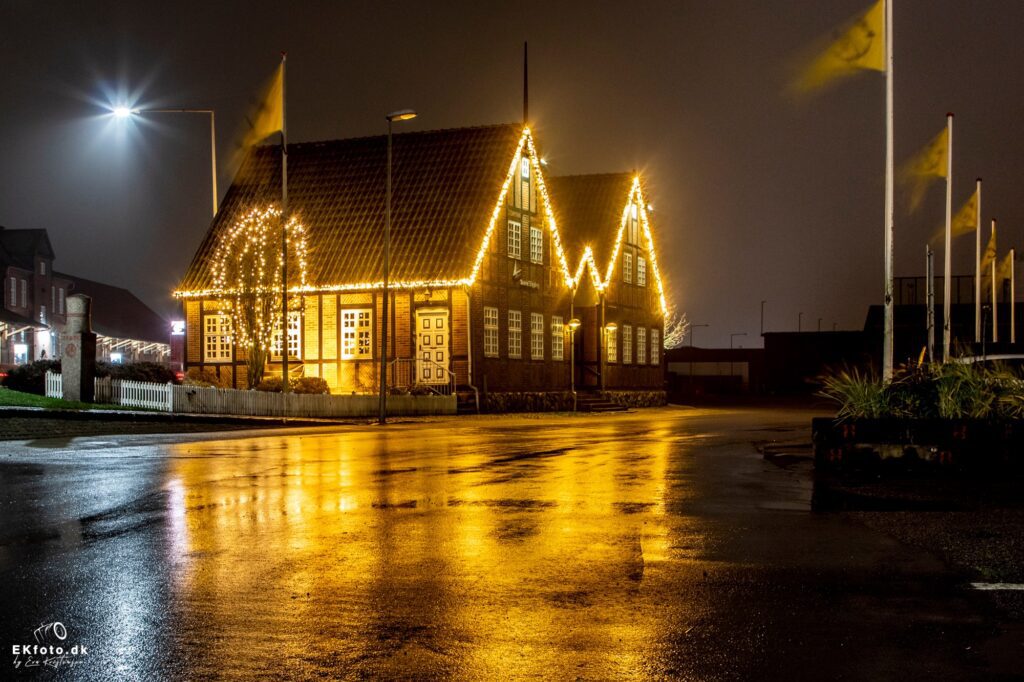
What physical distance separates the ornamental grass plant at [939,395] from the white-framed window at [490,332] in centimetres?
2530

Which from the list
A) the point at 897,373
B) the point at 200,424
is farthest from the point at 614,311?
the point at 897,373

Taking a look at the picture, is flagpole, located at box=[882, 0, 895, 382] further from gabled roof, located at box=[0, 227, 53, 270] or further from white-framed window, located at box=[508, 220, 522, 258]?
gabled roof, located at box=[0, 227, 53, 270]

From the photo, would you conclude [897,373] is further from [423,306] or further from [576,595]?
[423,306]

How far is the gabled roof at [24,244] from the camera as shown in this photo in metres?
78.8

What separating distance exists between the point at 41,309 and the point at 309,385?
52.2 meters

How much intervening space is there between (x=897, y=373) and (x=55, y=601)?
14.2 meters

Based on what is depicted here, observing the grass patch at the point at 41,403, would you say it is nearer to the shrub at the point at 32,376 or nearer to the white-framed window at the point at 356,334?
the shrub at the point at 32,376

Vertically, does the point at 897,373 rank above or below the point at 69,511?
above

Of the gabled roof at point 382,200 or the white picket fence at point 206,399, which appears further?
the gabled roof at point 382,200

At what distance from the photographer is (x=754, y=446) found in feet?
70.7

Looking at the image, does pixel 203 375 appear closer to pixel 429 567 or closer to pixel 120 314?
pixel 429 567

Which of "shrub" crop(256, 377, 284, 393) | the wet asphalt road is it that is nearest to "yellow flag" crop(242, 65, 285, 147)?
"shrub" crop(256, 377, 284, 393)

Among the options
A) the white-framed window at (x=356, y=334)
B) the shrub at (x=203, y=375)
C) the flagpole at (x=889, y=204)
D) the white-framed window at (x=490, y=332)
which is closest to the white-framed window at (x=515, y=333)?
the white-framed window at (x=490, y=332)

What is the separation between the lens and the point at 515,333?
4412 centimetres
